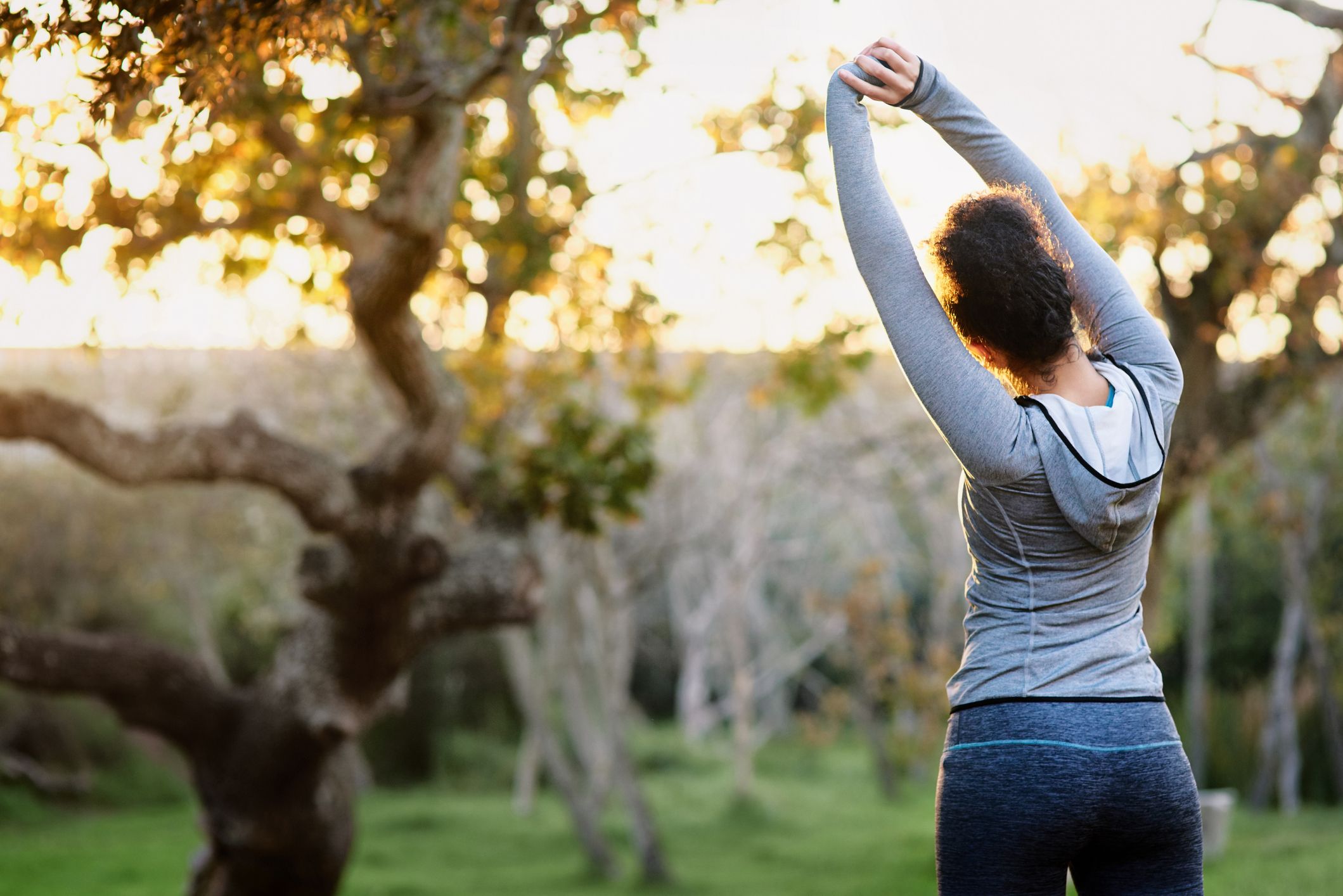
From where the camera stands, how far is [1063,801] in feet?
5.20

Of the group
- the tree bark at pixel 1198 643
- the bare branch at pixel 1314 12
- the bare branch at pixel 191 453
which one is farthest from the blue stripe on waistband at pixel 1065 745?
the tree bark at pixel 1198 643

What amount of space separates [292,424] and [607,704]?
180 inches

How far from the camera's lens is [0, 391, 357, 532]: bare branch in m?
5.62

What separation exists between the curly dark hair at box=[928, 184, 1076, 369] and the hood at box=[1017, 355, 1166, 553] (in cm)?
9

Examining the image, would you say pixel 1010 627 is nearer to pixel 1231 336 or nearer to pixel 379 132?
pixel 379 132

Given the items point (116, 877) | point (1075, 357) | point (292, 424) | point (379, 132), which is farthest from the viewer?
point (292, 424)

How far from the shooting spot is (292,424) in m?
13.7

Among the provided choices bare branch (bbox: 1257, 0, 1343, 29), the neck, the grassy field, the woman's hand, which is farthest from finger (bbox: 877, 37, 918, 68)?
the grassy field

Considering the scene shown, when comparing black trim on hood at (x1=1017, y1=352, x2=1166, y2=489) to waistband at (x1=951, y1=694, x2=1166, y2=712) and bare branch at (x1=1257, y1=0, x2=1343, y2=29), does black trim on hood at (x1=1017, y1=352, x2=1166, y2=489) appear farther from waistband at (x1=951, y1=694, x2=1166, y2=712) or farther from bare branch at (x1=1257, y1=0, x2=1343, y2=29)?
bare branch at (x1=1257, y1=0, x2=1343, y2=29)

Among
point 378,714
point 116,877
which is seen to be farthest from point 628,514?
point 116,877

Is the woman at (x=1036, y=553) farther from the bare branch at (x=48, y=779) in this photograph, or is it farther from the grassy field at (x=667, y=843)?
the bare branch at (x=48, y=779)

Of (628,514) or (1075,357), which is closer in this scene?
(1075,357)

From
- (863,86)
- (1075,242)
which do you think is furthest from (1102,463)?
(863,86)

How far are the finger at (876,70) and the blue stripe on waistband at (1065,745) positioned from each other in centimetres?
94
